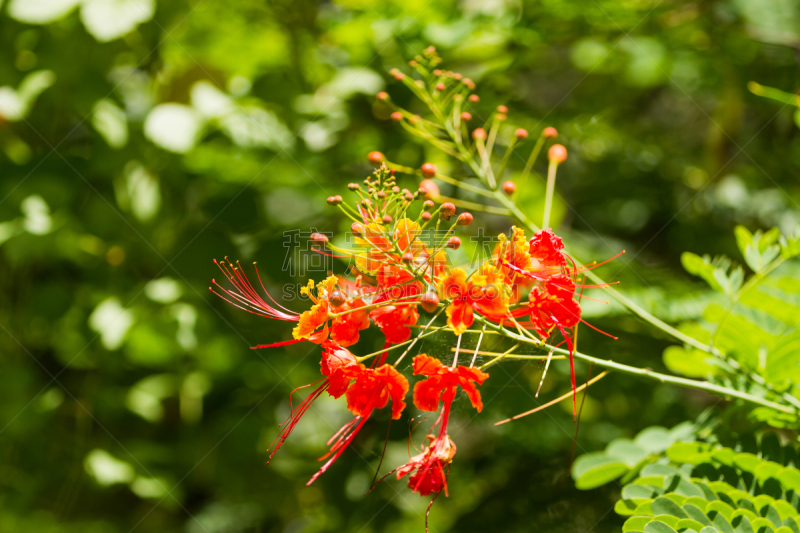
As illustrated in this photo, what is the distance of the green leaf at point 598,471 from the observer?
1.14m

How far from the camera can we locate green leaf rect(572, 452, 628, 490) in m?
1.14

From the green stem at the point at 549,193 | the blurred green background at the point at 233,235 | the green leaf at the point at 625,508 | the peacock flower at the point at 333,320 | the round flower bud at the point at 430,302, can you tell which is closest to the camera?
the round flower bud at the point at 430,302

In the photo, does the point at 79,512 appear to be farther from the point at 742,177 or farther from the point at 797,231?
the point at 742,177

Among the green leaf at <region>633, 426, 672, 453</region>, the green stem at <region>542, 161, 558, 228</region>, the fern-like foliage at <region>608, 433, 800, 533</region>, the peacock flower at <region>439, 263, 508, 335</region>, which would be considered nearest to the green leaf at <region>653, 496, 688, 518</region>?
the fern-like foliage at <region>608, 433, 800, 533</region>

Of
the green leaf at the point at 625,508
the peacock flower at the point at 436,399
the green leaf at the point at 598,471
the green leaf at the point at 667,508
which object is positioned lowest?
the green leaf at the point at 598,471

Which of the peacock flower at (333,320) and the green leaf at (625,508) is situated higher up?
the peacock flower at (333,320)

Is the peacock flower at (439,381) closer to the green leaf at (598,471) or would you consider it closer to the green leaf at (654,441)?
the green leaf at (598,471)

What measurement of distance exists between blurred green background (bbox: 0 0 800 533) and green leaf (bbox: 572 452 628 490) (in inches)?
11.0

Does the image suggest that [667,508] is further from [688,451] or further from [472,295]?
[472,295]

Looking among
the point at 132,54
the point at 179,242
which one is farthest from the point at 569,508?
the point at 132,54

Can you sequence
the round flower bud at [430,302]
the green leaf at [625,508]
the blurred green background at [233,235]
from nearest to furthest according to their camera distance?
the round flower bud at [430,302], the green leaf at [625,508], the blurred green background at [233,235]

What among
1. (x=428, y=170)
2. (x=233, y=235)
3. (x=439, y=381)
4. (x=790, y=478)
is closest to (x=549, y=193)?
(x=428, y=170)

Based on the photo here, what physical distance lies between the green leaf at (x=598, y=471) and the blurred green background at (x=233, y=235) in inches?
11.0

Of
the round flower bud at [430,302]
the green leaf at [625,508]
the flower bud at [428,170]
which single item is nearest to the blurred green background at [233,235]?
the flower bud at [428,170]
